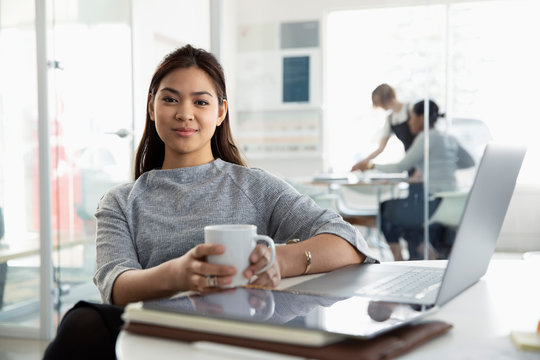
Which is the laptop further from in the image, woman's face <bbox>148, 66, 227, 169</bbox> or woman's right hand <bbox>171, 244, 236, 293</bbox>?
woman's face <bbox>148, 66, 227, 169</bbox>

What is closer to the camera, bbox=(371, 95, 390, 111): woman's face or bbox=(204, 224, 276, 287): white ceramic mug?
bbox=(204, 224, 276, 287): white ceramic mug

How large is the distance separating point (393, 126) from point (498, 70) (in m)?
0.68

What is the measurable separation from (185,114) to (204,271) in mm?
632

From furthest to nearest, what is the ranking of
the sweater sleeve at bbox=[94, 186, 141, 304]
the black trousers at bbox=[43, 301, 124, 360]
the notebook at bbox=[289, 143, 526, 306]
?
the sweater sleeve at bbox=[94, 186, 141, 304], the black trousers at bbox=[43, 301, 124, 360], the notebook at bbox=[289, 143, 526, 306]

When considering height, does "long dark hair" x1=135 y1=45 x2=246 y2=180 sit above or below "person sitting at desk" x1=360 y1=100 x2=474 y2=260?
above

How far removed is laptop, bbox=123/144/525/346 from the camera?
65 centimetres

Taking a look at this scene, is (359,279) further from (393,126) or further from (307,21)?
(307,21)

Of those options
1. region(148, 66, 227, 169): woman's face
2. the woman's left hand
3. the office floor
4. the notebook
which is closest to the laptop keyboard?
the notebook

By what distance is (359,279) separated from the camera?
104 centimetres

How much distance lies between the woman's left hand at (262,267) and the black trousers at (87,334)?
0.30 metres

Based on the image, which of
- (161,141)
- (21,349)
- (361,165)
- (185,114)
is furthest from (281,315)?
(361,165)

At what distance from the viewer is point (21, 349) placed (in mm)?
2988

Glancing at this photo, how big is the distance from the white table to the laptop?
0.07 feet

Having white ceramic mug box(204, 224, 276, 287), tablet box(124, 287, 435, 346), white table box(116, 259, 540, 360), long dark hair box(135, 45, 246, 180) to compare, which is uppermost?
long dark hair box(135, 45, 246, 180)
